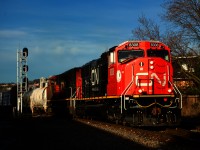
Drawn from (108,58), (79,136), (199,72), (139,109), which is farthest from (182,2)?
(79,136)

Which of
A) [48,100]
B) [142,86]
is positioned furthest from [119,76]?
[48,100]

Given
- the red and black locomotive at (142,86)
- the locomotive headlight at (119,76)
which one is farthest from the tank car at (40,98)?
the locomotive headlight at (119,76)

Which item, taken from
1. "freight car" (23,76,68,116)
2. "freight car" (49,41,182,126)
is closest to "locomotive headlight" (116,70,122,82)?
"freight car" (49,41,182,126)

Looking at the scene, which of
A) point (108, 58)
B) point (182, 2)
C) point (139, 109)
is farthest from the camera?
point (182, 2)

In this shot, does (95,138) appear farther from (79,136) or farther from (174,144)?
(174,144)

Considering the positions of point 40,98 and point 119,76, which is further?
point 40,98

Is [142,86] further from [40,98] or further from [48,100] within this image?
[40,98]

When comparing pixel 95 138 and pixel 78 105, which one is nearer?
pixel 95 138

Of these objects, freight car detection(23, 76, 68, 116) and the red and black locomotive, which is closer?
the red and black locomotive

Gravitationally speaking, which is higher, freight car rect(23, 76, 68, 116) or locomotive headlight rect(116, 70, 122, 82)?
locomotive headlight rect(116, 70, 122, 82)

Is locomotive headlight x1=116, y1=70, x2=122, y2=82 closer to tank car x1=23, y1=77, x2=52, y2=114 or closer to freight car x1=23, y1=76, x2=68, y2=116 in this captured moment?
freight car x1=23, y1=76, x2=68, y2=116

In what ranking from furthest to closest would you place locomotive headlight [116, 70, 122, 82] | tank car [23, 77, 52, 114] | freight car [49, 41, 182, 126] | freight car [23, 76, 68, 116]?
1. tank car [23, 77, 52, 114]
2. freight car [23, 76, 68, 116]
3. locomotive headlight [116, 70, 122, 82]
4. freight car [49, 41, 182, 126]

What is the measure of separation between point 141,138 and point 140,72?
15.3 ft

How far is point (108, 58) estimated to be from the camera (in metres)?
19.2
